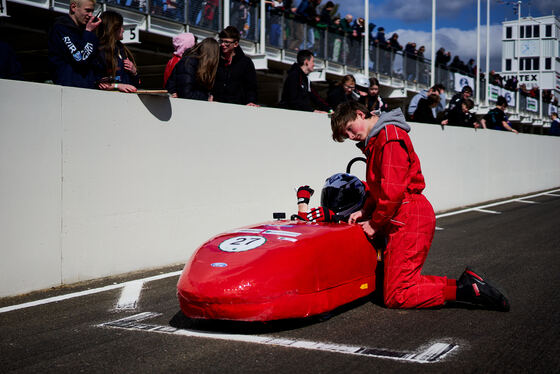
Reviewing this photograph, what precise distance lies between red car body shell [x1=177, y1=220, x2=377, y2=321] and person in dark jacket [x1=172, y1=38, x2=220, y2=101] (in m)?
3.13

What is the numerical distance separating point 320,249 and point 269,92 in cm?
2285

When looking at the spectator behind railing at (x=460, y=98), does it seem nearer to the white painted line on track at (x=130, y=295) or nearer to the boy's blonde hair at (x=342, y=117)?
the boy's blonde hair at (x=342, y=117)

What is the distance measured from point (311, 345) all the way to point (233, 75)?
496 cm

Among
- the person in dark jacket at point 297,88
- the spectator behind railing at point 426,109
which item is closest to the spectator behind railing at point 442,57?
the spectator behind railing at point 426,109

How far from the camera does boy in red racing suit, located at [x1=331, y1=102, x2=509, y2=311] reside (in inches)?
186

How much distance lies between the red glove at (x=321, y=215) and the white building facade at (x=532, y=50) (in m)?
72.4

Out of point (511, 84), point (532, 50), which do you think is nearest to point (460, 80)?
point (511, 84)

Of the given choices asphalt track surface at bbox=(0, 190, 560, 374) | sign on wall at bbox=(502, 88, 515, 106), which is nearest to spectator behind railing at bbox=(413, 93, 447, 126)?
asphalt track surface at bbox=(0, 190, 560, 374)

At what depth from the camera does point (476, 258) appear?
720cm

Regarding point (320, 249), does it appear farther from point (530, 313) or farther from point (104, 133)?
point (104, 133)

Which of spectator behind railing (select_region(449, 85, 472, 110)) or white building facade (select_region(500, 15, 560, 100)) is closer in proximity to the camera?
spectator behind railing (select_region(449, 85, 472, 110))

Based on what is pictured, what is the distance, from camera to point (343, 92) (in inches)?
419

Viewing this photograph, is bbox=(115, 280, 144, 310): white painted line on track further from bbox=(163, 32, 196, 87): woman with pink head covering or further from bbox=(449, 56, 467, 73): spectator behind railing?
bbox=(449, 56, 467, 73): spectator behind railing

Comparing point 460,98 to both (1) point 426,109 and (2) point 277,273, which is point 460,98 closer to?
(1) point 426,109
